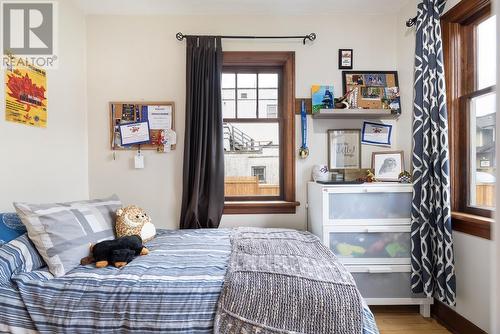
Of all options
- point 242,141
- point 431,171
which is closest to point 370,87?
point 431,171

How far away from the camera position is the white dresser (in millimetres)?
2045

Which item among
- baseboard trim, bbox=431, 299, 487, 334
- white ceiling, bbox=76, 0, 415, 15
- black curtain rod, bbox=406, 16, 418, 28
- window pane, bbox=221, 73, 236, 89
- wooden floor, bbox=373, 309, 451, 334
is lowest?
wooden floor, bbox=373, 309, 451, 334

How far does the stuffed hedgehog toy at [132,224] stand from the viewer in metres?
1.82

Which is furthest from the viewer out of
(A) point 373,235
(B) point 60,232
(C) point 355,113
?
(C) point 355,113

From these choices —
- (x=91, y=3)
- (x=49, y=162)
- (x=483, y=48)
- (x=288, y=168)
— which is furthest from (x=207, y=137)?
(x=483, y=48)

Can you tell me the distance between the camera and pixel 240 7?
7.87 feet

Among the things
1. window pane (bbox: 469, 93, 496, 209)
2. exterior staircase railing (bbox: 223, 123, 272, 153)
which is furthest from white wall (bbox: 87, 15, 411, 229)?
window pane (bbox: 469, 93, 496, 209)

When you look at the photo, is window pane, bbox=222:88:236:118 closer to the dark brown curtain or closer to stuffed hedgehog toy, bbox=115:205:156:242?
the dark brown curtain

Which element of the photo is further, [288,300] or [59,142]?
[59,142]

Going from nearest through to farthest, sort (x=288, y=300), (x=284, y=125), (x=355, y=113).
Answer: (x=288, y=300) < (x=355, y=113) < (x=284, y=125)

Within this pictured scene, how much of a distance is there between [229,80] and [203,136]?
636mm

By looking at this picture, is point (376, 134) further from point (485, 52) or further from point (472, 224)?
point (472, 224)

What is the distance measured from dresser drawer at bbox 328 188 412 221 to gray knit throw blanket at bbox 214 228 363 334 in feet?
2.19

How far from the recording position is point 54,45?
214cm
